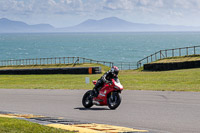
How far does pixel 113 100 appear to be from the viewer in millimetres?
13016

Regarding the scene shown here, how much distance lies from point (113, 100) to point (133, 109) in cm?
74

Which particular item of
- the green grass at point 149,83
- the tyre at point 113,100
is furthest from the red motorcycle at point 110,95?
the green grass at point 149,83

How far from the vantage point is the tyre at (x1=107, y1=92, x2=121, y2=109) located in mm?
12773

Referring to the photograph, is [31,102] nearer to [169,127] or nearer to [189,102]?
[189,102]

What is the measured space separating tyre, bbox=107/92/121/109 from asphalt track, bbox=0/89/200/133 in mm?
176

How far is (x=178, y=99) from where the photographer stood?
575 inches

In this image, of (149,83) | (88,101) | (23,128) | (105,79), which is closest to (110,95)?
(105,79)

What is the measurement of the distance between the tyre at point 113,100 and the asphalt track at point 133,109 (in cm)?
18

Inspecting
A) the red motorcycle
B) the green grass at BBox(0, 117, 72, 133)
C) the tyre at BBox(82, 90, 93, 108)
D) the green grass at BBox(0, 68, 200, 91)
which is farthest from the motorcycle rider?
the green grass at BBox(0, 68, 200, 91)

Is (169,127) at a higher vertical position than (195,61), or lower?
lower

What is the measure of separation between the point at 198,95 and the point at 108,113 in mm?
4722

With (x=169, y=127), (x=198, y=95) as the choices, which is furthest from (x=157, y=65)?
(x=169, y=127)

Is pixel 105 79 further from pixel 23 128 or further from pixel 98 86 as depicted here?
pixel 23 128

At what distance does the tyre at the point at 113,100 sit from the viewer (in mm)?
12773
